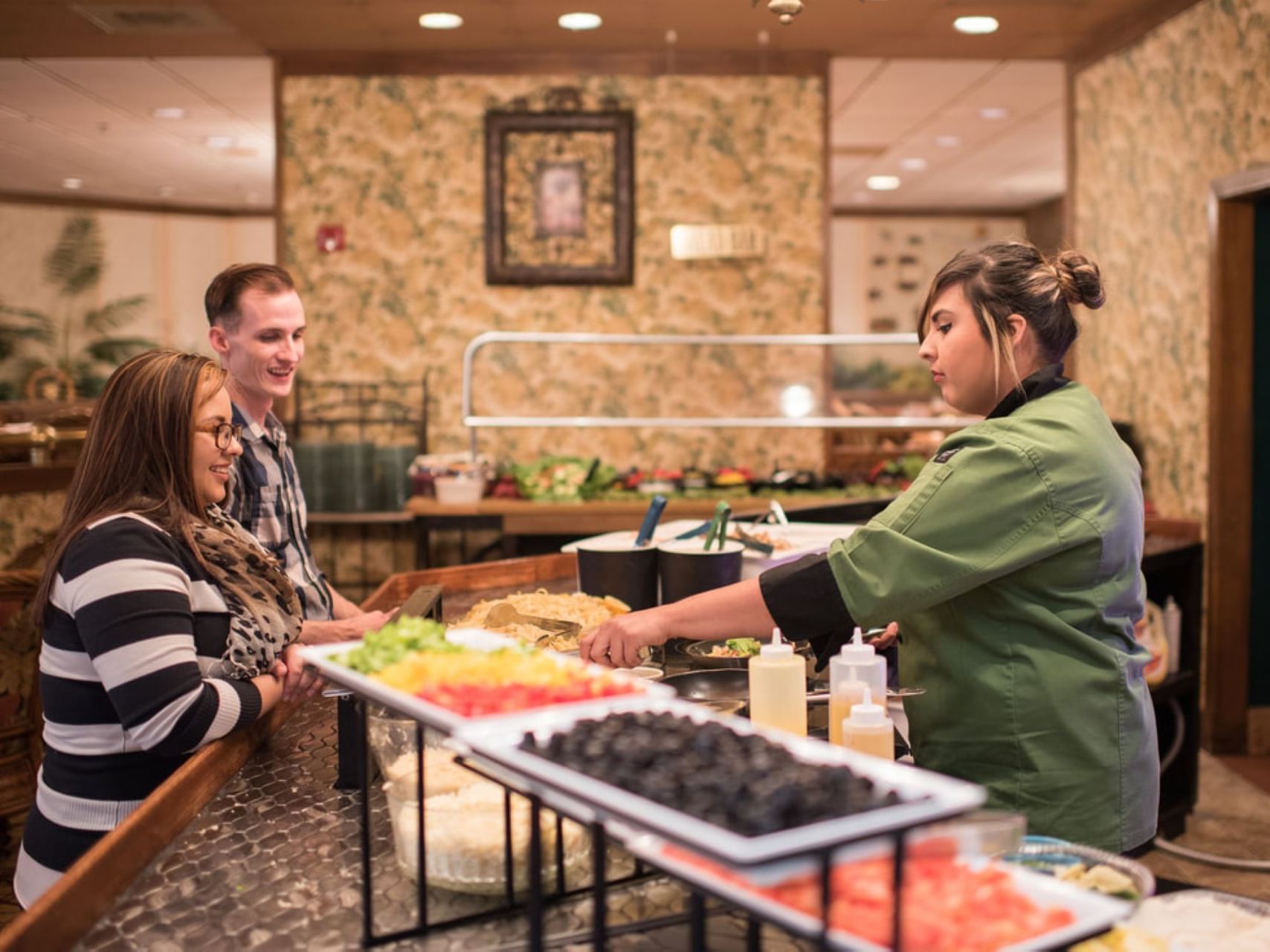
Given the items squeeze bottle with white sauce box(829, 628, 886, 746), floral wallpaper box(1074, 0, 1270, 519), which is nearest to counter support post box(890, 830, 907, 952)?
squeeze bottle with white sauce box(829, 628, 886, 746)

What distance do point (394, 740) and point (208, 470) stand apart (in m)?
0.77

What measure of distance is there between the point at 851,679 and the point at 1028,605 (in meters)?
0.33

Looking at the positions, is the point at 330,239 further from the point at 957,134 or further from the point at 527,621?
the point at 957,134

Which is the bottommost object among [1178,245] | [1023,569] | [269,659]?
[269,659]

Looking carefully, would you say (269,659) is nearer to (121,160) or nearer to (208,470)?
(208,470)

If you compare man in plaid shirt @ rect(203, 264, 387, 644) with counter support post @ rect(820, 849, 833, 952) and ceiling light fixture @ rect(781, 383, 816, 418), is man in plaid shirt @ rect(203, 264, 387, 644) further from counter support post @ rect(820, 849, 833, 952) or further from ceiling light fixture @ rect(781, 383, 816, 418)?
ceiling light fixture @ rect(781, 383, 816, 418)

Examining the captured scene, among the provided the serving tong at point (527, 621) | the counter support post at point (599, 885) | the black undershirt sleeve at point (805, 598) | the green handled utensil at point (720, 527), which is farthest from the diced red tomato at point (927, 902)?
the green handled utensil at point (720, 527)

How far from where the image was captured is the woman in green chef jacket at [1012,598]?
A: 69.7 inches

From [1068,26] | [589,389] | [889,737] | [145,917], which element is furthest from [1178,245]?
[145,917]

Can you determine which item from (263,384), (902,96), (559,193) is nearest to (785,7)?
(263,384)

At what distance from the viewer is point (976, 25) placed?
243 inches

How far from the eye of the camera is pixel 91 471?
6.46ft

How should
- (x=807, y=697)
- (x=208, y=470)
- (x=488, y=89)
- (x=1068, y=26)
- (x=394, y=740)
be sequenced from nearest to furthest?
(x=394, y=740) → (x=807, y=697) → (x=208, y=470) → (x=1068, y=26) → (x=488, y=89)

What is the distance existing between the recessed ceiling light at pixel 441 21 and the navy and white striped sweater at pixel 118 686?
15.5 ft
